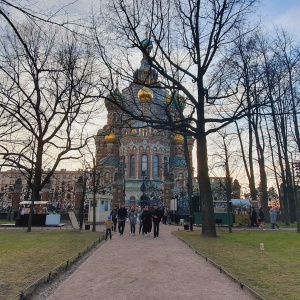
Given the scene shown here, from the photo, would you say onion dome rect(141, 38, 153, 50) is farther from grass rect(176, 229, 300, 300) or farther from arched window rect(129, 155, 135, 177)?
arched window rect(129, 155, 135, 177)

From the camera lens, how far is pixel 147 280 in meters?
7.06

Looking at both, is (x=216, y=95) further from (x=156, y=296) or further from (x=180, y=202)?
(x=180, y=202)

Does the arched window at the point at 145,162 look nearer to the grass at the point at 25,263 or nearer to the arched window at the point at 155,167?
the arched window at the point at 155,167

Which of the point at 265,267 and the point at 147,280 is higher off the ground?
the point at 265,267

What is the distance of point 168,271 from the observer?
805 cm

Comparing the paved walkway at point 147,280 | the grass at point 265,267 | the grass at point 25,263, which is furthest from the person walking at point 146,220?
the paved walkway at point 147,280

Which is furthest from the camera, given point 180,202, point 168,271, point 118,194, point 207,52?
point 118,194

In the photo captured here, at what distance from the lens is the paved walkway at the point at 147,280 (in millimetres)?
5953

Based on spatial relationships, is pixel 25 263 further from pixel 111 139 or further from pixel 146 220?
pixel 111 139

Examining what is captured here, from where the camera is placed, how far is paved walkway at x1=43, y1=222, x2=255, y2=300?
19.5 feet

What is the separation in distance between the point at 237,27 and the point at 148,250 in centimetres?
1273

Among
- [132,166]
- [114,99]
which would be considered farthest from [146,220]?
[132,166]

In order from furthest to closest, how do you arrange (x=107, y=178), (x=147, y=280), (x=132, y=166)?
(x=107, y=178)
(x=132, y=166)
(x=147, y=280)

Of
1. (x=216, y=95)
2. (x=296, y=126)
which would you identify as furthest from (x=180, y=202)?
(x=216, y=95)
